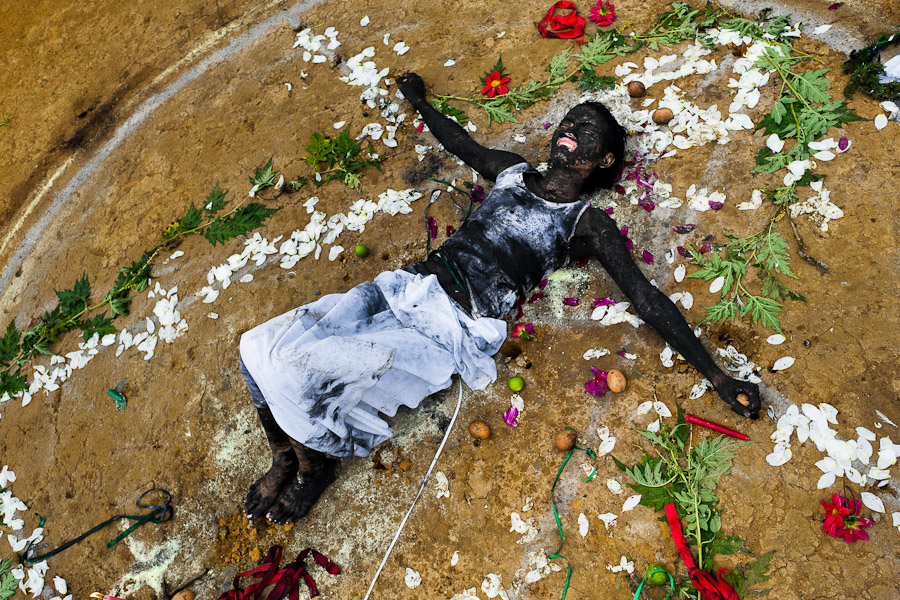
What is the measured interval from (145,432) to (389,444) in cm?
164

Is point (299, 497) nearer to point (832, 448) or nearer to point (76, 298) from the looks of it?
point (76, 298)

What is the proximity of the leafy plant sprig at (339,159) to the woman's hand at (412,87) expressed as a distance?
1.50 ft

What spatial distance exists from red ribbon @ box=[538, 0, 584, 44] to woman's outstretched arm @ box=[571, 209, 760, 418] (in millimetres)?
Result: 1726

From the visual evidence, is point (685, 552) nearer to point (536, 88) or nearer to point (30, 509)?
point (536, 88)

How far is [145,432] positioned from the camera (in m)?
3.42

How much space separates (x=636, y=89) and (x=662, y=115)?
10.9 inches

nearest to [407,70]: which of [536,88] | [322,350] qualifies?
[536,88]

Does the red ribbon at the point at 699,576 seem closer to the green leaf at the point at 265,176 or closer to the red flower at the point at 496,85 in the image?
the red flower at the point at 496,85

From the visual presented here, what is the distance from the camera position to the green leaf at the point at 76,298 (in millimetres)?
3938

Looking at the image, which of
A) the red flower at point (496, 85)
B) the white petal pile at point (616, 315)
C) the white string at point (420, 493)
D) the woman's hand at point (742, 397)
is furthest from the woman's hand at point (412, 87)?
the woman's hand at point (742, 397)

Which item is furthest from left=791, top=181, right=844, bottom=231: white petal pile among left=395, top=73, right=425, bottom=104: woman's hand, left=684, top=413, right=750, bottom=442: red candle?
left=395, top=73, right=425, bottom=104: woman's hand

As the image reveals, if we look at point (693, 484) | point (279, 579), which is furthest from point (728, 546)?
point (279, 579)

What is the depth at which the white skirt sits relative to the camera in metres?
2.51

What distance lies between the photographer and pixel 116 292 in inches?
151
